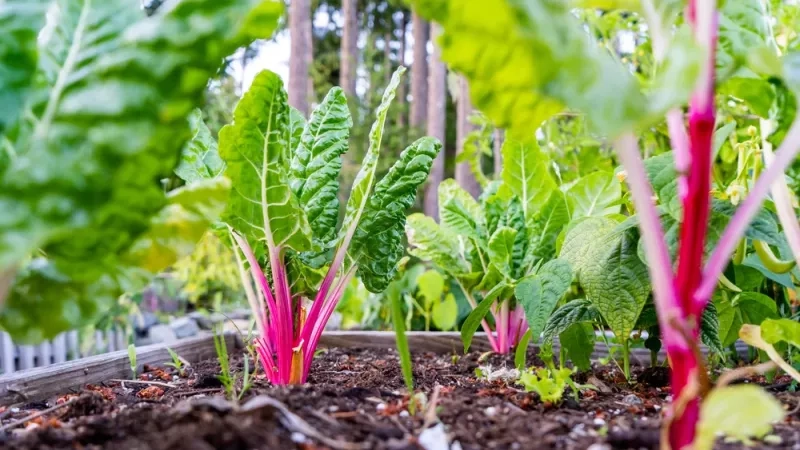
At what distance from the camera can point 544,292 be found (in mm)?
1130

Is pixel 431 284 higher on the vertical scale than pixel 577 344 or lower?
higher

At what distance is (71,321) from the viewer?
76cm

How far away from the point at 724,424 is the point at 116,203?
2.25 ft

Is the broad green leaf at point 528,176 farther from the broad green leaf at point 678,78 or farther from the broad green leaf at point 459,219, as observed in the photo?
the broad green leaf at point 678,78

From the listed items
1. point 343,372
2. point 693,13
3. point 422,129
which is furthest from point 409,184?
point 422,129

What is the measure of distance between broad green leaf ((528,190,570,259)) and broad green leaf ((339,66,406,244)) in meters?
0.60

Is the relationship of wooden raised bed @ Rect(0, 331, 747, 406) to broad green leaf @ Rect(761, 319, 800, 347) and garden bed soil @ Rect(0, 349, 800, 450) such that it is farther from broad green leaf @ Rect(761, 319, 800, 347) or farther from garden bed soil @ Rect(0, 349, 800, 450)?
broad green leaf @ Rect(761, 319, 800, 347)

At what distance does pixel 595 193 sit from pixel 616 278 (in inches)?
27.1

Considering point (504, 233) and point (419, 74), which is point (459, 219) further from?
point (419, 74)

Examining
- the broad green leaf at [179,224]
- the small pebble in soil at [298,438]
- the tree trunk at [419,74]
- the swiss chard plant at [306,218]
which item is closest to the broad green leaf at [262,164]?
the swiss chard plant at [306,218]

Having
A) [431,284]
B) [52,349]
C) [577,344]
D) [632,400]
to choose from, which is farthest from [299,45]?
[632,400]

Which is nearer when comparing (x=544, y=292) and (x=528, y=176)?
(x=544, y=292)

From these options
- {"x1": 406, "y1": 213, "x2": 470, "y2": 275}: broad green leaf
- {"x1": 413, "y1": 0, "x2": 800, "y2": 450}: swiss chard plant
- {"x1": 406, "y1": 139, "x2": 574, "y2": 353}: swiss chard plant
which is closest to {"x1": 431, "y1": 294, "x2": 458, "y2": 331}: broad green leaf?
{"x1": 406, "y1": 139, "x2": 574, "y2": 353}: swiss chard plant

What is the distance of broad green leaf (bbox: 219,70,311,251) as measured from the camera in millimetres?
1077
